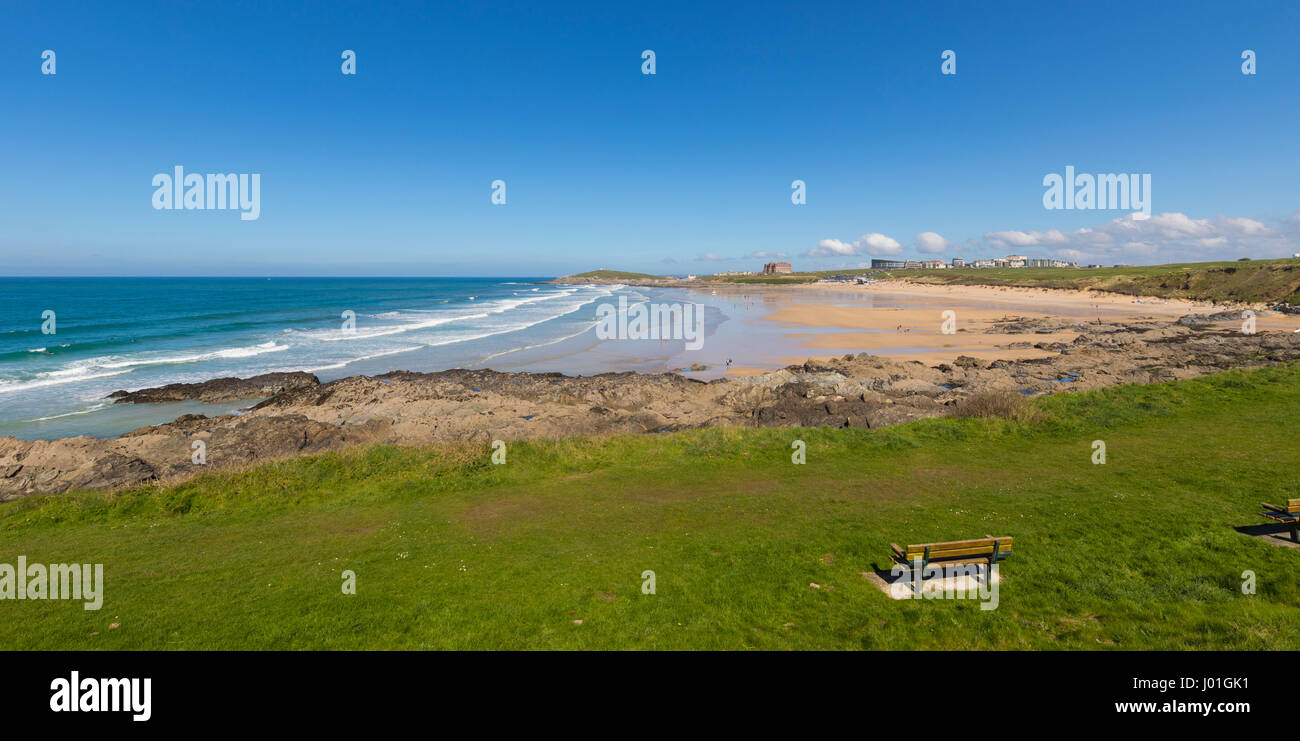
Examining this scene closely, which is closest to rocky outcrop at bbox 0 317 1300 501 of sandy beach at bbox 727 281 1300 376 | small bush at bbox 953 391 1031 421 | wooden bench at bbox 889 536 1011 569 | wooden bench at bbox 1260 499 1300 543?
small bush at bbox 953 391 1031 421

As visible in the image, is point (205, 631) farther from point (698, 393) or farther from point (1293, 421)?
point (1293, 421)

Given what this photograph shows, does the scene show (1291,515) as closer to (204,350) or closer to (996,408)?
(996,408)

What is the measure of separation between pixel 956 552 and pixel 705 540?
194 inches

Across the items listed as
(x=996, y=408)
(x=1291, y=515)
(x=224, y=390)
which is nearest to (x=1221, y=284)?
(x=996, y=408)

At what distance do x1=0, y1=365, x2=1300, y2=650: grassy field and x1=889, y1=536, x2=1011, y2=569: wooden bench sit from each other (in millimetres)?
468

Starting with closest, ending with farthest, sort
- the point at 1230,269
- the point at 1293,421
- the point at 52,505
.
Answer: the point at 52,505
the point at 1293,421
the point at 1230,269

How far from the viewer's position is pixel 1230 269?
98.2 m

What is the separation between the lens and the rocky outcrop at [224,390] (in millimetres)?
32375

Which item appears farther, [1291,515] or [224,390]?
[224,390]

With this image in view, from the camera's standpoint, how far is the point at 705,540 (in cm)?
1190

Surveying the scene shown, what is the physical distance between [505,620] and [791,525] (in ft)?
23.0

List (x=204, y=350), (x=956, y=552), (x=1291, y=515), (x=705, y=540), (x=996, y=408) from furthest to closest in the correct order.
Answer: (x=204, y=350)
(x=996, y=408)
(x=705, y=540)
(x=1291, y=515)
(x=956, y=552)

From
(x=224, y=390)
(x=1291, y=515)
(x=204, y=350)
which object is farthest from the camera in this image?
(x=204, y=350)
